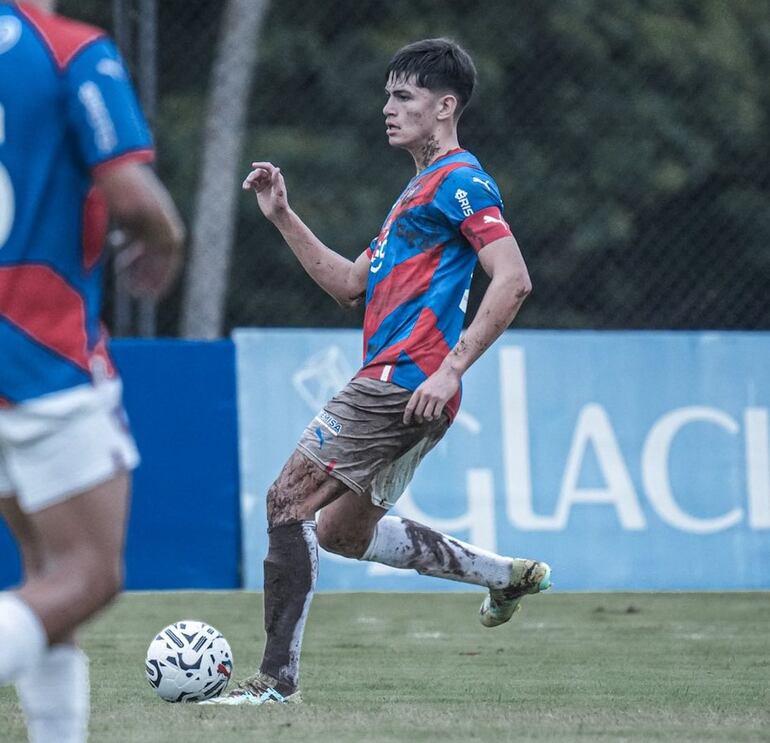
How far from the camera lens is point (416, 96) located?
550 cm

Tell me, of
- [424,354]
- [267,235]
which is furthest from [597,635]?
[267,235]

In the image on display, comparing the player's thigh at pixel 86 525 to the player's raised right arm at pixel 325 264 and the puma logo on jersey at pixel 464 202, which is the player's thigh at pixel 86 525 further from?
the player's raised right arm at pixel 325 264

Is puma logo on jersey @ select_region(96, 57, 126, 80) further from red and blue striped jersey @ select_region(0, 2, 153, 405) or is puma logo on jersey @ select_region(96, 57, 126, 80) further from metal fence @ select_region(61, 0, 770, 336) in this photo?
metal fence @ select_region(61, 0, 770, 336)

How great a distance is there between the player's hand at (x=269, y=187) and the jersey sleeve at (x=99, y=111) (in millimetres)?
2287

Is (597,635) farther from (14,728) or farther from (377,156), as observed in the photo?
(377,156)

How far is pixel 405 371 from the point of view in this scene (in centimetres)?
524

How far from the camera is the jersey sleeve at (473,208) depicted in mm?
5145

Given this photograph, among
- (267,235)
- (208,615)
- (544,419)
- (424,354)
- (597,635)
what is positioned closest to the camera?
(424,354)

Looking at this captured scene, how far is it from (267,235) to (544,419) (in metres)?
6.14

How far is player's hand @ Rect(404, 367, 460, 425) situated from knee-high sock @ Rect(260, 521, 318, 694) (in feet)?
1.64

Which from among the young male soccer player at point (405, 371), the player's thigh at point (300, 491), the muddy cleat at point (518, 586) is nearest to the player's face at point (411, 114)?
the young male soccer player at point (405, 371)

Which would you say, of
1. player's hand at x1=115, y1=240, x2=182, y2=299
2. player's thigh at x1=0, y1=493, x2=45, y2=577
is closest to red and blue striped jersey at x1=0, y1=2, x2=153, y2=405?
player's hand at x1=115, y1=240, x2=182, y2=299

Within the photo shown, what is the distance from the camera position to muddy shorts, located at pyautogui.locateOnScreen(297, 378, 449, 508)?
5.17 meters

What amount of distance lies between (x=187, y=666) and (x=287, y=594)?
0.38m
